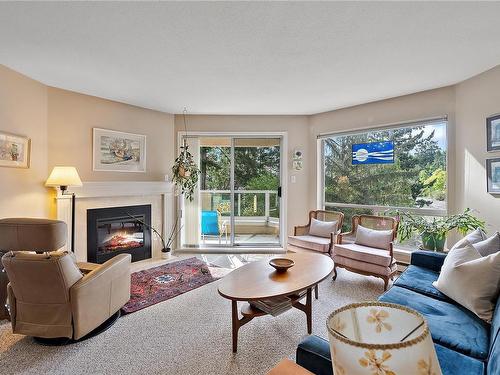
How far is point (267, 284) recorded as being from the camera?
2.25 meters

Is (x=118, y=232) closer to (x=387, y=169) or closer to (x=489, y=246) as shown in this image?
(x=387, y=169)

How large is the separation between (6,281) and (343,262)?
3515mm

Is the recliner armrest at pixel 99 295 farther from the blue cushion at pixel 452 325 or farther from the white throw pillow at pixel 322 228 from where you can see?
the white throw pillow at pixel 322 228

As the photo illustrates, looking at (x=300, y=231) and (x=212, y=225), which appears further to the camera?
(x=212, y=225)

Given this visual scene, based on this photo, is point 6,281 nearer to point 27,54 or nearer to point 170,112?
point 27,54

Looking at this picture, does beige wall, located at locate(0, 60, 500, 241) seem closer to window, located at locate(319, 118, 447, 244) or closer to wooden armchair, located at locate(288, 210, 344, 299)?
window, located at locate(319, 118, 447, 244)

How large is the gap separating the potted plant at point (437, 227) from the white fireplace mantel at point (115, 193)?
361 cm

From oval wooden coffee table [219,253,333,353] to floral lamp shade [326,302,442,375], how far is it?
144 cm

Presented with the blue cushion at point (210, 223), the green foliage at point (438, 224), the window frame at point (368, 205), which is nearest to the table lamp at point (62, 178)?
the blue cushion at point (210, 223)

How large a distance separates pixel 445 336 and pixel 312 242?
92.2 inches

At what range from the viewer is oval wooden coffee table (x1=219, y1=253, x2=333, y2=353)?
82.2 inches

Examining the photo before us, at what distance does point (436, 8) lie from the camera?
1.89 meters

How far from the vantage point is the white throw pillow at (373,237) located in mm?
3427

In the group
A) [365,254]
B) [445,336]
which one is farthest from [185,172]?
[445,336]
